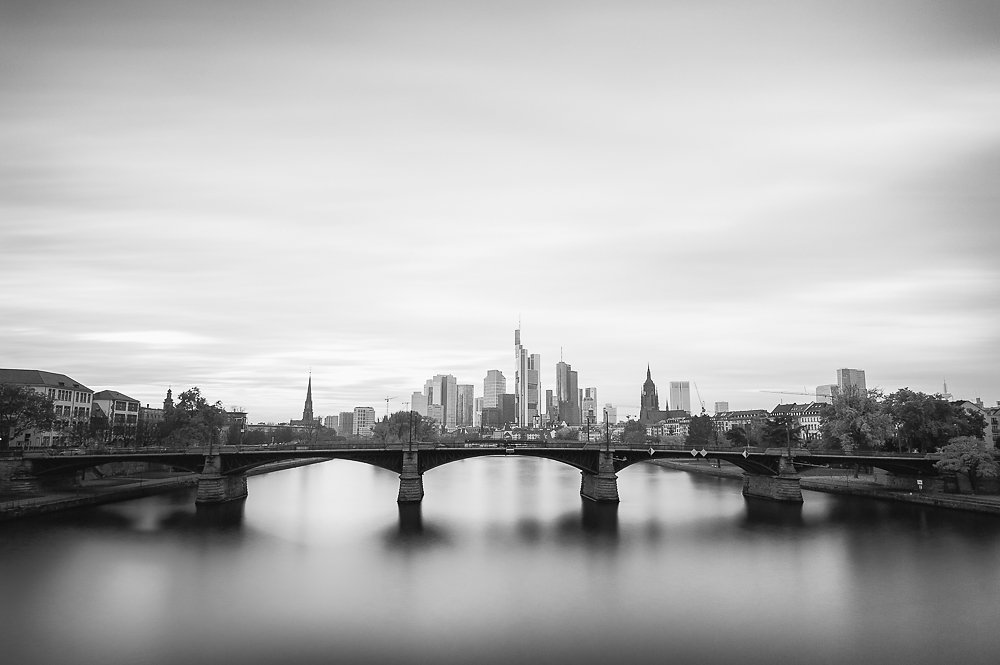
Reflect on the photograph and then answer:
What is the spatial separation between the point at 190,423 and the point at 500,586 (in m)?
80.0

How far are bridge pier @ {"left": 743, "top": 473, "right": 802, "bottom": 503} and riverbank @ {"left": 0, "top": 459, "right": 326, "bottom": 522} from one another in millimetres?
81054

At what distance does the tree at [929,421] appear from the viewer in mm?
82438

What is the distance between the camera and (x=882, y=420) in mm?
86562

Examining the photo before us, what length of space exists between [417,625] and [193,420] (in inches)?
3272

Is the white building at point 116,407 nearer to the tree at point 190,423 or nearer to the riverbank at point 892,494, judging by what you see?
the tree at point 190,423

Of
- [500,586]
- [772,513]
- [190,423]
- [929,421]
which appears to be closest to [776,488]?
[772,513]

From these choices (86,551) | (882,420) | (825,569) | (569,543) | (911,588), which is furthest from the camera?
(882,420)

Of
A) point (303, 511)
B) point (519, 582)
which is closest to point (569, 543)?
point (519, 582)

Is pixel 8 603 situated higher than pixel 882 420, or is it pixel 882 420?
pixel 882 420

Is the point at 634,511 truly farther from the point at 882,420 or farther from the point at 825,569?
the point at 882,420

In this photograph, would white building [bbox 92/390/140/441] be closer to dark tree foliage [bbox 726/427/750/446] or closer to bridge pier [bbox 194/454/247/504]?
bridge pier [bbox 194/454/247/504]

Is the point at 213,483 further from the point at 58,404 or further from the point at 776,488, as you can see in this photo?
the point at 58,404

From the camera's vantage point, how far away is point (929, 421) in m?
82.2

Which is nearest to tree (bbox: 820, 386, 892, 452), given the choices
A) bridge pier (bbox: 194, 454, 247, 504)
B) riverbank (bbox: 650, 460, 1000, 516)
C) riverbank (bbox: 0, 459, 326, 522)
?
riverbank (bbox: 650, 460, 1000, 516)
